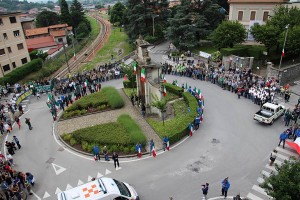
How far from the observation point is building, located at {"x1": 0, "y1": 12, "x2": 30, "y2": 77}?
41.1 meters

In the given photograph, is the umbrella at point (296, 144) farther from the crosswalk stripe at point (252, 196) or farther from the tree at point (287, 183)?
the tree at point (287, 183)

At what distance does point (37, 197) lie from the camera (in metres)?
17.0

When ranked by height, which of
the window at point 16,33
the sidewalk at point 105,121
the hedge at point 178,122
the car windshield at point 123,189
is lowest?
the sidewalk at point 105,121

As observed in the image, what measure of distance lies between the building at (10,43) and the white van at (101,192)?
106 feet

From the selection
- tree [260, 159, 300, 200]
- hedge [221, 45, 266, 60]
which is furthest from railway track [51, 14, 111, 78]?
tree [260, 159, 300, 200]

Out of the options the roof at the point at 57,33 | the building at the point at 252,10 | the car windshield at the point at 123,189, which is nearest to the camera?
the car windshield at the point at 123,189

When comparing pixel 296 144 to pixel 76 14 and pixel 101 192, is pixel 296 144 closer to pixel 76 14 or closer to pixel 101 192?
pixel 101 192

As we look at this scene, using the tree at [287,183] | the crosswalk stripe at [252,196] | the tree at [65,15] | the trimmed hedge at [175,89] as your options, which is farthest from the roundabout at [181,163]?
the tree at [65,15]


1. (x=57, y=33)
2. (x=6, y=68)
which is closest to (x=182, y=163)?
(x=6, y=68)

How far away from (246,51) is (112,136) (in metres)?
27.8

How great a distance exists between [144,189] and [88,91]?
20.4m

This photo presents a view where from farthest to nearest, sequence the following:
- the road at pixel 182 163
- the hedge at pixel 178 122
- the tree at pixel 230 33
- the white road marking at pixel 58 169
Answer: the tree at pixel 230 33
the hedge at pixel 178 122
the white road marking at pixel 58 169
the road at pixel 182 163

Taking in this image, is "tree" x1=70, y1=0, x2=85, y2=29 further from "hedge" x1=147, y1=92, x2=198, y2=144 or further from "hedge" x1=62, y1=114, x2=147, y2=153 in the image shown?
"hedge" x1=62, y1=114, x2=147, y2=153

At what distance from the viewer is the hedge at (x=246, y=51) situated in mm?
38303
